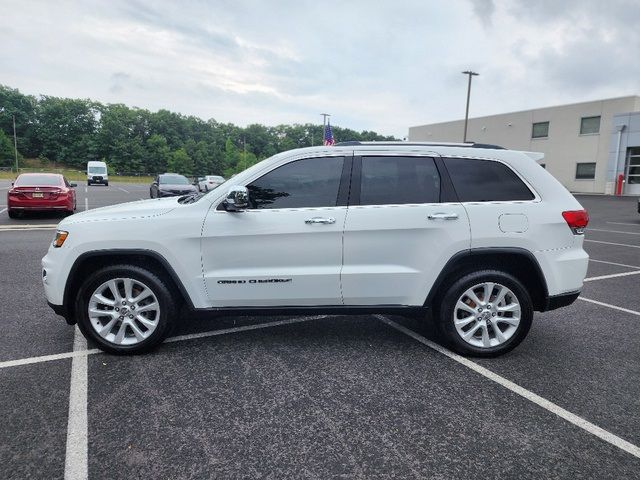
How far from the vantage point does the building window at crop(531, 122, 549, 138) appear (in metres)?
40.6

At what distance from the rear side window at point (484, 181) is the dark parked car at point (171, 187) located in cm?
1678

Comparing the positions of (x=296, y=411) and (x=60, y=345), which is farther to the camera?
(x=60, y=345)

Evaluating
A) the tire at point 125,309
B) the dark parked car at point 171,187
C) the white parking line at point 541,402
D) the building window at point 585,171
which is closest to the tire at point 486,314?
the white parking line at point 541,402

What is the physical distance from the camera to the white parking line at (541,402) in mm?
2754

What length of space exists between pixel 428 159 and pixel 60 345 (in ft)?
12.5

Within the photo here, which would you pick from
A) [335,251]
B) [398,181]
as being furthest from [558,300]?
[335,251]

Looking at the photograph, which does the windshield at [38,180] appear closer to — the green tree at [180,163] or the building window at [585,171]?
the building window at [585,171]

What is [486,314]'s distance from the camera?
399 centimetres

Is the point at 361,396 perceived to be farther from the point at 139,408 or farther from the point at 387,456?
the point at 139,408

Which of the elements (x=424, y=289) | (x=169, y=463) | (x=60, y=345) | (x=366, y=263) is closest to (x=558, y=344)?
(x=424, y=289)

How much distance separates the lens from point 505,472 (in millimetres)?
2467

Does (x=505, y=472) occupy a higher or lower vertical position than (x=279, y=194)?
lower

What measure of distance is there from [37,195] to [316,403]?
44.6ft

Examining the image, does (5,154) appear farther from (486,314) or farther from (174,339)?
(486,314)
